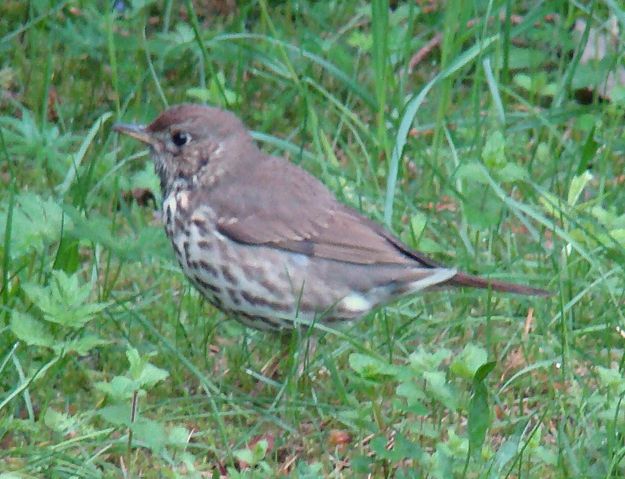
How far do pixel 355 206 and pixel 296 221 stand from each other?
0.65 meters

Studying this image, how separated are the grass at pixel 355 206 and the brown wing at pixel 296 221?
0.71ft

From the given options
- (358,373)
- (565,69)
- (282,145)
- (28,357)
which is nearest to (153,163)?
(282,145)

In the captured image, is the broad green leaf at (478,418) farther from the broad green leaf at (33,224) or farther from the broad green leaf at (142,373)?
the broad green leaf at (33,224)

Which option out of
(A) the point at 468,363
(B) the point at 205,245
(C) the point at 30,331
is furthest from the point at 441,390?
(C) the point at 30,331

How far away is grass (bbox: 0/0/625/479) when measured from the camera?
12.6 ft

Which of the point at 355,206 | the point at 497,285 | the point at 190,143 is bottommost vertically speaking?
the point at 355,206

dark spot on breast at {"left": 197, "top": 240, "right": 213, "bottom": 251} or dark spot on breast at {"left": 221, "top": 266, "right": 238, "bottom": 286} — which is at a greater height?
dark spot on breast at {"left": 197, "top": 240, "right": 213, "bottom": 251}

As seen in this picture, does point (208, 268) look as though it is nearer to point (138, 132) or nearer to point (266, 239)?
point (266, 239)

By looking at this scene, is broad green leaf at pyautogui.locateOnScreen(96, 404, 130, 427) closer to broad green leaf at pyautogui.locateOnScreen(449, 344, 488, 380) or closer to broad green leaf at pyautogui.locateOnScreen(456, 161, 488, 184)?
broad green leaf at pyautogui.locateOnScreen(449, 344, 488, 380)

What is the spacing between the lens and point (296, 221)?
4496 millimetres

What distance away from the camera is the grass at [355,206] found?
3.84m

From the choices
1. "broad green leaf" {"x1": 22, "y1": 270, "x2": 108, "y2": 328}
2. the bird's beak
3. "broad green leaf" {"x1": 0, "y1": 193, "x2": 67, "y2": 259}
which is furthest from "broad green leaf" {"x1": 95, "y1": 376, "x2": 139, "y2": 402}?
the bird's beak

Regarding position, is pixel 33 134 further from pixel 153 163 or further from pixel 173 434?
pixel 173 434

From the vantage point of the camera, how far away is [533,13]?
5516 mm
